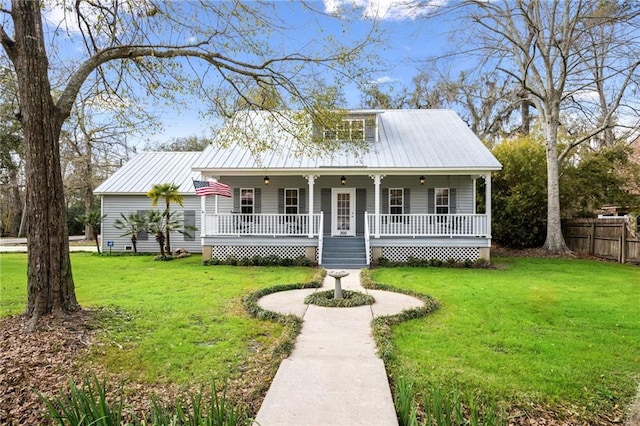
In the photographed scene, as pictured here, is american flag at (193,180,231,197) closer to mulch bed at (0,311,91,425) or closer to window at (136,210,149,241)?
window at (136,210,149,241)

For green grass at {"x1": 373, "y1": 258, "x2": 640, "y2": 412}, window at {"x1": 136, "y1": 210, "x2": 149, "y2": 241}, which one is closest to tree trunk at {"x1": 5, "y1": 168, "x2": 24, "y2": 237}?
window at {"x1": 136, "y1": 210, "x2": 149, "y2": 241}

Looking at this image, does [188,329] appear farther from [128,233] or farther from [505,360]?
[128,233]

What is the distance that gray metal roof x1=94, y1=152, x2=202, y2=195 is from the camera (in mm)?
18844

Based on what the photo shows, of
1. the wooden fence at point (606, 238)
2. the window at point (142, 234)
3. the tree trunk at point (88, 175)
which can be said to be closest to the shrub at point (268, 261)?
the window at point (142, 234)

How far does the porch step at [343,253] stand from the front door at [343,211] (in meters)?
0.86

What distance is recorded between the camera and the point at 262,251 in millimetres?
14219

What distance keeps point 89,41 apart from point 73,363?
215 inches

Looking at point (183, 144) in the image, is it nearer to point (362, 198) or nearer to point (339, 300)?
point (362, 198)

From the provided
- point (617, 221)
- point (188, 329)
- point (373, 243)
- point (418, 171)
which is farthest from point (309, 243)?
point (617, 221)

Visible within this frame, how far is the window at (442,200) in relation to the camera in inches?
620

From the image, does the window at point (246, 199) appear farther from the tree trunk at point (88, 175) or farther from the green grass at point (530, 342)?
the tree trunk at point (88, 175)

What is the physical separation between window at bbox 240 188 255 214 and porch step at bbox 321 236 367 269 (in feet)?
11.7

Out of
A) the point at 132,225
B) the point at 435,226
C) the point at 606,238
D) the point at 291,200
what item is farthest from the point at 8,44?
the point at 606,238

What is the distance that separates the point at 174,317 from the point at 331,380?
362 cm
